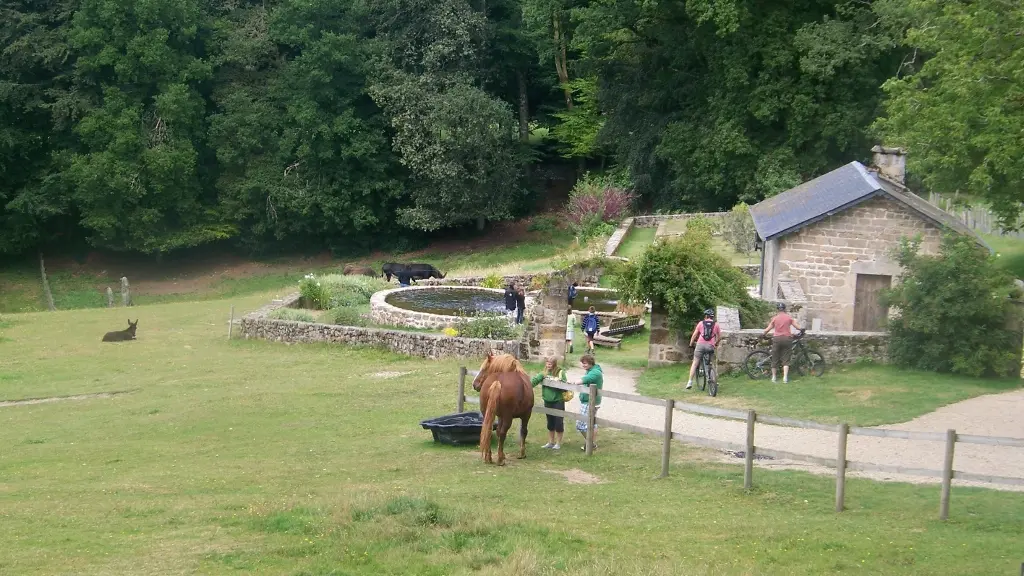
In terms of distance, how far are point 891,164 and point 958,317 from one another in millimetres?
9083

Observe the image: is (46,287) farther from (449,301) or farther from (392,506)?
(392,506)

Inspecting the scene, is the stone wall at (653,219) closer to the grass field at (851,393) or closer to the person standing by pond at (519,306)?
the person standing by pond at (519,306)

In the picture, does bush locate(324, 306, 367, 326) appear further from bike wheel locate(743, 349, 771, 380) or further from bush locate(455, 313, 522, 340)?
bike wheel locate(743, 349, 771, 380)

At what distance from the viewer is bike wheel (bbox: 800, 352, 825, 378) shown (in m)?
20.5

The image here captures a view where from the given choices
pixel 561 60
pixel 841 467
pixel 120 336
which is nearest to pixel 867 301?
pixel 841 467

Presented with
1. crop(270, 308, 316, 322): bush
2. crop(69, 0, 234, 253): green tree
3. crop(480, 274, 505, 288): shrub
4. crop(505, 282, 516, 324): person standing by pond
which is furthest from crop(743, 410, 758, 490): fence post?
crop(69, 0, 234, 253): green tree

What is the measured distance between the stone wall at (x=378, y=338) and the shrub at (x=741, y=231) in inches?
694

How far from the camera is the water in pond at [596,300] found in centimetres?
3150

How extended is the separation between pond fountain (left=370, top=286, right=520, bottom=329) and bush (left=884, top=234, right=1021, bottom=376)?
11681 millimetres

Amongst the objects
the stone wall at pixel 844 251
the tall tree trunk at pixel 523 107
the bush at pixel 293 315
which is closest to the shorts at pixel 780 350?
the stone wall at pixel 844 251

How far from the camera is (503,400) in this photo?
14859mm

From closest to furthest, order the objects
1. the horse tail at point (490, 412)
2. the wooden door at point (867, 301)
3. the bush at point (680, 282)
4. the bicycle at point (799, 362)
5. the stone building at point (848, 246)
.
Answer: the horse tail at point (490, 412)
the bicycle at point (799, 362)
the bush at point (680, 282)
the stone building at point (848, 246)
the wooden door at point (867, 301)

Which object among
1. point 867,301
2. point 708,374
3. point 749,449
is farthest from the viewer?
point 867,301

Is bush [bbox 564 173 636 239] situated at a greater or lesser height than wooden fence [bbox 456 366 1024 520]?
greater
